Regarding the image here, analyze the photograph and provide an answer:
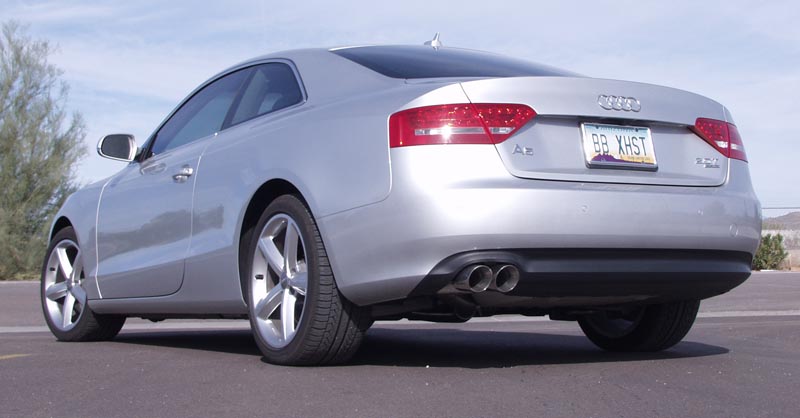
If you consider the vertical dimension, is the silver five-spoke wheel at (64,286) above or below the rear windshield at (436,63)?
below

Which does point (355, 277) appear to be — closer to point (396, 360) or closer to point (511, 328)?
point (396, 360)

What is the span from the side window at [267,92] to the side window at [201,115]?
16cm

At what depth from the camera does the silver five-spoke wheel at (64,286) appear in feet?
23.2

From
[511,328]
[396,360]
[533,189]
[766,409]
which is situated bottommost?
[511,328]

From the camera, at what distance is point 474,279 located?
4.23 meters

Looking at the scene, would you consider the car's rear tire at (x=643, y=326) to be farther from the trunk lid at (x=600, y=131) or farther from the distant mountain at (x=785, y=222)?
the distant mountain at (x=785, y=222)

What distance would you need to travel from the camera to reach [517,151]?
13.9 ft

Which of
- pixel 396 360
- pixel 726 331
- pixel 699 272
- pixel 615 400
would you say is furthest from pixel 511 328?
pixel 615 400

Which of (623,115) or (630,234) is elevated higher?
(623,115)

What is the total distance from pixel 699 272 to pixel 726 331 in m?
3.02

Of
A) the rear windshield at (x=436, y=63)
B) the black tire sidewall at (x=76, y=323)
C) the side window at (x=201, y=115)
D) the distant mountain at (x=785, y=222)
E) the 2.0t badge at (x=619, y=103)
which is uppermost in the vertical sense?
the rear windshield at (x=436, y=63)

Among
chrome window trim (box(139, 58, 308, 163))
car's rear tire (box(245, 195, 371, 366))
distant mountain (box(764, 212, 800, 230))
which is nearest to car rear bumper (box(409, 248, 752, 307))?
car's rear tire (box(245, 195, 371, 366))

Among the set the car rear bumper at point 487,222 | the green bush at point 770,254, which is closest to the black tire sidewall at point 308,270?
the car rear bumper at point 487,222

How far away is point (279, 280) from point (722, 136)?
210 centimetres
